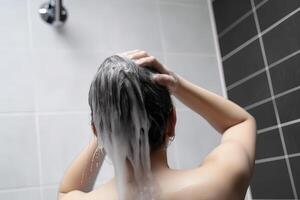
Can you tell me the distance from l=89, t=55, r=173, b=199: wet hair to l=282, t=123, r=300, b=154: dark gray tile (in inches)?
27.5

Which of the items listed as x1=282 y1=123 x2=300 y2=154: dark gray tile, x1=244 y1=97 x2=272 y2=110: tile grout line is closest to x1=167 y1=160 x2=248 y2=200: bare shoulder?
x1=282 y1=123 x2=300 y2=154: dark gray tile

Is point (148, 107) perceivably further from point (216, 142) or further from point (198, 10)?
point (198, 10)

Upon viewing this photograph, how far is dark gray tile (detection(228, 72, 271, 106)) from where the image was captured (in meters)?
1.32

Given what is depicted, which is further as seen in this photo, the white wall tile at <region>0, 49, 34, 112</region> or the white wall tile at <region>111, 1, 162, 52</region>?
the white wall tile at <region>111, 1, 162, 52</region>

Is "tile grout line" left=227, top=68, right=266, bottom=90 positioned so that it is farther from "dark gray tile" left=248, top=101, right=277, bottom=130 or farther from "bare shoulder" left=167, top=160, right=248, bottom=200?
"bare shoulder" left=167, top=160, right=248, bottom=200

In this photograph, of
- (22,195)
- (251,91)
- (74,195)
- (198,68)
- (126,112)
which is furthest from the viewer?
(198,68)

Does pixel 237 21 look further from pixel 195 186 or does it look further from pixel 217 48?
pixel 195 186

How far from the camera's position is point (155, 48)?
145 cm

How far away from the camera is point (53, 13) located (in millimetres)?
1275

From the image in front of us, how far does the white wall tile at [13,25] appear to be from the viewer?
4.08 feet

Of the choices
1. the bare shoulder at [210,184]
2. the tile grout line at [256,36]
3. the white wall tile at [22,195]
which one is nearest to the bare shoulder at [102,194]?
the bare shoulder at [210,184]

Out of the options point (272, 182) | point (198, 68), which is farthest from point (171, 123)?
point (198, 68)

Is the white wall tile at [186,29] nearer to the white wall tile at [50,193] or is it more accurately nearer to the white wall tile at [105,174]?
the white wall tile at [105,174]

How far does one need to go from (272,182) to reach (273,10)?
584mm
